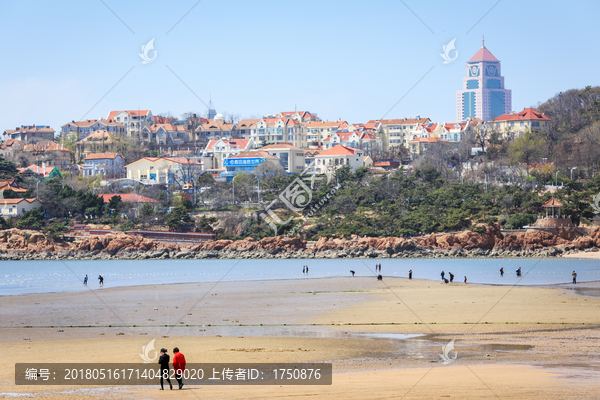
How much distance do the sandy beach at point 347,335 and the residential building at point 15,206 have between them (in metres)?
50.0

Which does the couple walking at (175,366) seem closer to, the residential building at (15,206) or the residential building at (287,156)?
the residential building at (15,206)

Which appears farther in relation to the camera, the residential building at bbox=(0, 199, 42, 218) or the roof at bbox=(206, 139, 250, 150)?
the roof at bbox=(206, 139, 250, 150)

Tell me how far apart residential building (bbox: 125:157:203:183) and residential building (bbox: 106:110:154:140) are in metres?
30.1

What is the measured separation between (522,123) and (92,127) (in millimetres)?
84752

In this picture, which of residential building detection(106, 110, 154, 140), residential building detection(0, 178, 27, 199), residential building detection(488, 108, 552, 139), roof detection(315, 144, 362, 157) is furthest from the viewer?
residential building detection(106, 110, 154, 140)

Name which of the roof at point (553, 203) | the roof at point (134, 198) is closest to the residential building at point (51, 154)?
the roof at point (134, 198)

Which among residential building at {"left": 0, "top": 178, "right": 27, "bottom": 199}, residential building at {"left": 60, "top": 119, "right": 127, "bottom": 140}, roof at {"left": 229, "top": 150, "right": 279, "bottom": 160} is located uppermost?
residential building at {"left": 60, "top": 119, "right": 127, "bottom": 140}

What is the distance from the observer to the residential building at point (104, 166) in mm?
112000

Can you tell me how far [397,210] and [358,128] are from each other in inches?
2203

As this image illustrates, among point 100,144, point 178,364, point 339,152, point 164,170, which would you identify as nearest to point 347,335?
point 178,364

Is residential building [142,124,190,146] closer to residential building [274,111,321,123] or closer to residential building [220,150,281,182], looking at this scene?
residential building [274,111,321,123]

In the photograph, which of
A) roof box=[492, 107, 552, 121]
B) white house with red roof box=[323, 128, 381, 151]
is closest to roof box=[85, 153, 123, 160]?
white house with red roof box=[323, 128, 381, 151]

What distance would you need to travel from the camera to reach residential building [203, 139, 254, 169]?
378 ft

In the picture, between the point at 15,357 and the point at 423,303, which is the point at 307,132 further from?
the point at 15,357
